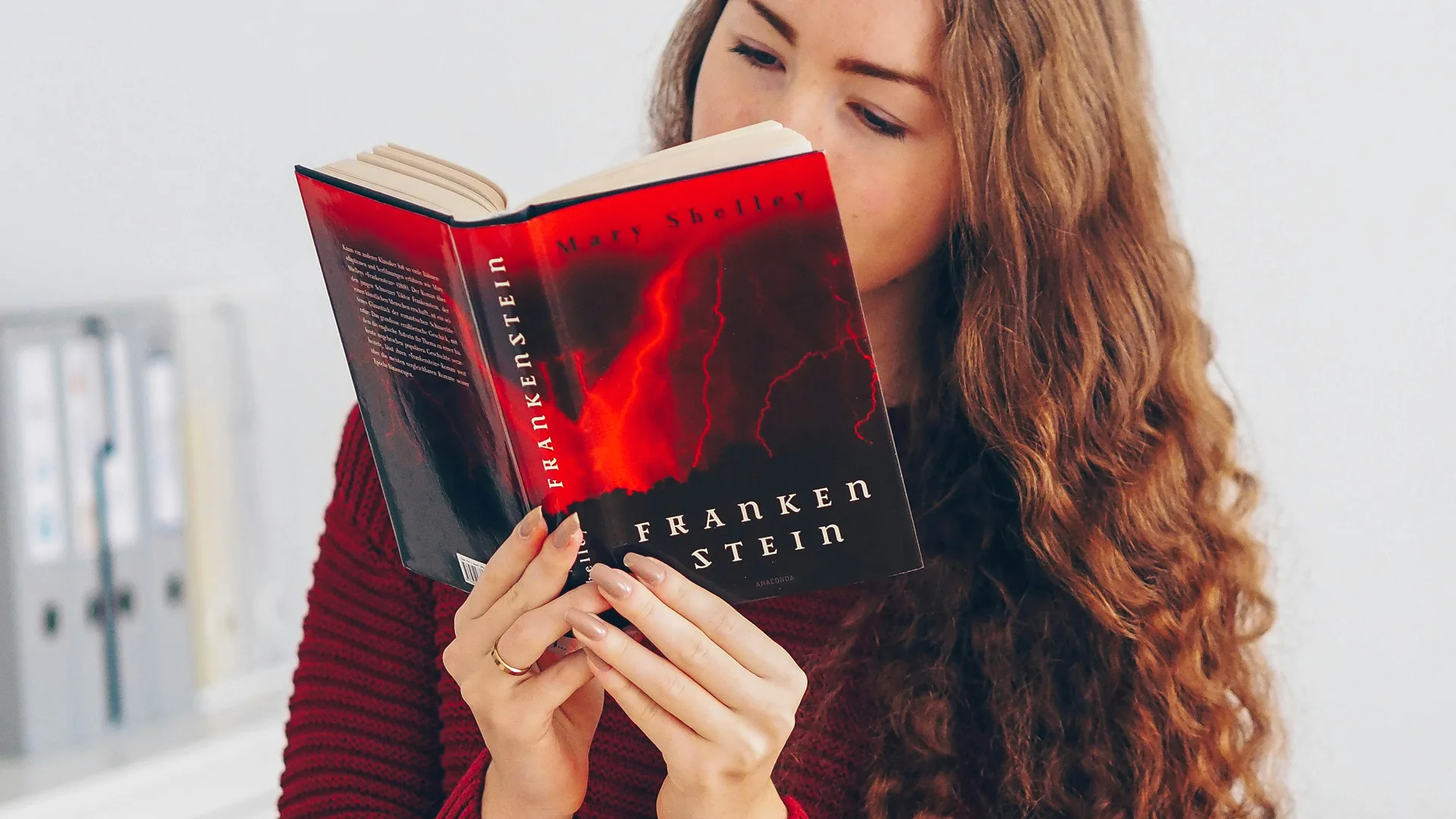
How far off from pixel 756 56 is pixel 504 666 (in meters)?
0.48

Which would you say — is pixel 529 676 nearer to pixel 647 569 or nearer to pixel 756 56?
pixel 647 569

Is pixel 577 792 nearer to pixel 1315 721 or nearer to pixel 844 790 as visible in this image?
pixel 844 790

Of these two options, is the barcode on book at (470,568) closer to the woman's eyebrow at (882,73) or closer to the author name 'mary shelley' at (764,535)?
the author name 'mary shelley' at (764,535)

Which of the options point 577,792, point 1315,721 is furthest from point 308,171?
point 1315,721

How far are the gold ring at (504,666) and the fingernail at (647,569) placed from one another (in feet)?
0.33

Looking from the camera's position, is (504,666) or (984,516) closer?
(504,666)

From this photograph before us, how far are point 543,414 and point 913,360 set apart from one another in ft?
1.68

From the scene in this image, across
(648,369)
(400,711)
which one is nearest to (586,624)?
(648,369)

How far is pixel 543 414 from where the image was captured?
64 cm

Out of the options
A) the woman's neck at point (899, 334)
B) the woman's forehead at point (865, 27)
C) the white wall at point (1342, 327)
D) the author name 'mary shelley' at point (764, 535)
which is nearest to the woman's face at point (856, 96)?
the woman's forehead at point (865, 27)

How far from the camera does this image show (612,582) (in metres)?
0.66

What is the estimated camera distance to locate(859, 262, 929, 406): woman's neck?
3.50 feet

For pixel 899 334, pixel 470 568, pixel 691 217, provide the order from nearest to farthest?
pixel 691 217, pixel 470 568, pixel 899 334

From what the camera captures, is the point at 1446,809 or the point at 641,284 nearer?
the point at 641,284
